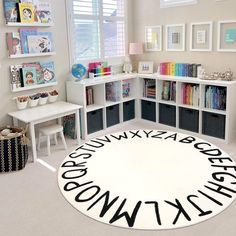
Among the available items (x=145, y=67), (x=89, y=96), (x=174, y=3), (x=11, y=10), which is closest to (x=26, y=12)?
(x=11, y=10)

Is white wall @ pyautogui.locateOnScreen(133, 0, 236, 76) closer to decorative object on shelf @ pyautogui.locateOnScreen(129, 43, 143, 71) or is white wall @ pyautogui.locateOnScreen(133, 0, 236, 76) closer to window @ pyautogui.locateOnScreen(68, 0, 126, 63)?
decorative object on shelf @ pyautogui.locateOnScreen(129, 43, 143, 71)

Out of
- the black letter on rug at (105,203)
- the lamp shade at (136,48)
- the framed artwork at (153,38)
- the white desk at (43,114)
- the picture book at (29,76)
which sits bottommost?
the black letter on rug at (105,203)

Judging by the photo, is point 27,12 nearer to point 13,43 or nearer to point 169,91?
point 13,43

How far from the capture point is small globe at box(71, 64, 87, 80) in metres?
4.05

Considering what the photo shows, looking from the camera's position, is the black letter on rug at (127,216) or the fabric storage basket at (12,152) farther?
the fabric storage basket at (12,152)

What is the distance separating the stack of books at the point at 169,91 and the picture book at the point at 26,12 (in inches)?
81.3

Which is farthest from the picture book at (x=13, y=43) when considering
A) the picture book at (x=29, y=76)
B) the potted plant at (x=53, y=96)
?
the potted plant at (x=53, y=96)

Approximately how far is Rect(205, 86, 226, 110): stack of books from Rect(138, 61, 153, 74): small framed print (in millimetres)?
1104

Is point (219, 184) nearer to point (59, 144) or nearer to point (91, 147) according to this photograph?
point (91, 147)

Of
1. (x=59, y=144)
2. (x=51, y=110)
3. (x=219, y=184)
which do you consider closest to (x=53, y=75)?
(x=51, y=110)

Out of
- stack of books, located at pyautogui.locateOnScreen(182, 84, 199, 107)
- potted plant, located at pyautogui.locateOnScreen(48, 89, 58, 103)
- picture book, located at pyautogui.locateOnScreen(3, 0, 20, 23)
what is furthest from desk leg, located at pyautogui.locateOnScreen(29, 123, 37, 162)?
stack of books, located at pyautogui.locateOnScreen(182, 84, 199, 107)

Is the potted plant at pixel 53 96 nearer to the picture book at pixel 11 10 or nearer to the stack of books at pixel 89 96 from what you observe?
the stack of books at pixel 89 96

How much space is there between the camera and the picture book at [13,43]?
137 inches

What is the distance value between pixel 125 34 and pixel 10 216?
3435mm
